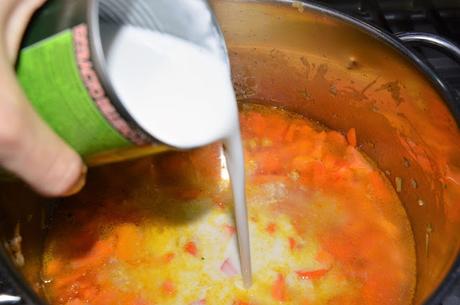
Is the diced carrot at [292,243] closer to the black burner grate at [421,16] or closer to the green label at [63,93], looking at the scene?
the black burner grate at [421,16]

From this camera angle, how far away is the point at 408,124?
1349 millimetres

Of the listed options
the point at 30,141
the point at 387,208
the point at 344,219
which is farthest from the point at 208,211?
the point at 30,141

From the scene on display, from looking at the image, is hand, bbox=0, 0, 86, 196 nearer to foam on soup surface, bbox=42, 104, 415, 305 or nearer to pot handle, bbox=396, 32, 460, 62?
foam on soup surface, bbox=42, 104, 415, 305

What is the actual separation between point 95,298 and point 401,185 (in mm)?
803

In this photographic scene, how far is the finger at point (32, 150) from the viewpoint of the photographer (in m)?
0.66

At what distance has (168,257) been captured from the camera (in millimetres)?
1320

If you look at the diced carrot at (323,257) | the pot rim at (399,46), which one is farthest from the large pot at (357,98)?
the diced carrot at (323,257)

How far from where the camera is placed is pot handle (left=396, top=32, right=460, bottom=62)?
3.69 ft

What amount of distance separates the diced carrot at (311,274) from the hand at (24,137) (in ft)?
2.24

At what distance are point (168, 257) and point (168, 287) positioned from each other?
8 centimetres

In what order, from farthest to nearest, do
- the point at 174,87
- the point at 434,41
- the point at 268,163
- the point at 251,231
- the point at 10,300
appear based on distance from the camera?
1. the point at 268,163
2. the point at 251,231
3. the point at 434,41
4. the point at 174,87
5. the point at 10,300

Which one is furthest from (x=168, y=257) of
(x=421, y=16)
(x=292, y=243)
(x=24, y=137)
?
(x=421, y=16)

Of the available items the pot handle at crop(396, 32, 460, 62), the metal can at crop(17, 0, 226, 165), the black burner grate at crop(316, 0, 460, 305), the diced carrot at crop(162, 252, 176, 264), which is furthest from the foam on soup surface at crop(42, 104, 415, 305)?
the metal can at crop(17, 0, 226, 165)

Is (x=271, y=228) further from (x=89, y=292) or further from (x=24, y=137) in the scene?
(x=24, y=137)
